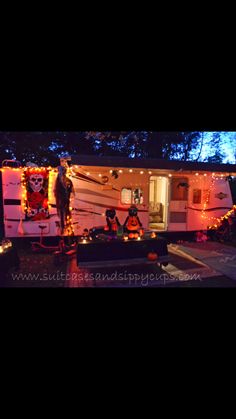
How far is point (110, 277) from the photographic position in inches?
205

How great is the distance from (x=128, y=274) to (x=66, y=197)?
285 cm

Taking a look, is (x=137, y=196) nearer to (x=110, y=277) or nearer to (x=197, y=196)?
(x=197, y=196)

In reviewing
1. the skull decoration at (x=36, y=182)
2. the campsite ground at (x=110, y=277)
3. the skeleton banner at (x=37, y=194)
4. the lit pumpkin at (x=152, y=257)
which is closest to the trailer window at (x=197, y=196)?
the campsite ground at (x=110, y=277)

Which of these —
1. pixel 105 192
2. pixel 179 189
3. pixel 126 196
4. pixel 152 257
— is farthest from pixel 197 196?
pixel 152 257

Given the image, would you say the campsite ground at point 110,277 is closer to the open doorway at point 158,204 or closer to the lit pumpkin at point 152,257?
the lit pumpkin at point 152,257

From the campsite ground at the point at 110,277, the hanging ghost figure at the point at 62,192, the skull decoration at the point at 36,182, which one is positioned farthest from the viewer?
the skull decoration at the point at 36,182

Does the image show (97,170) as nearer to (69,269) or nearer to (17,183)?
(17,183)

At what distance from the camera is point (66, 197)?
6.37 meters

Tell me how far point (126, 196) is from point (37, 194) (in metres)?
3.05

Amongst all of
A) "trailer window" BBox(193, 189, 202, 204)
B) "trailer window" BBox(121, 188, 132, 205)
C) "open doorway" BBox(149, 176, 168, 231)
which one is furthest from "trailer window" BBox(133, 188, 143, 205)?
"trailer window" BBox(193, 189, 202, 204)

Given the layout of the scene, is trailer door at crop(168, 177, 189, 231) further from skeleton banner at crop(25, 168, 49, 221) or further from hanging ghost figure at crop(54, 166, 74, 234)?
skeleton banner at crop(25, 168, 49, 221)

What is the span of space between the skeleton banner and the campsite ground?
1.72 meters

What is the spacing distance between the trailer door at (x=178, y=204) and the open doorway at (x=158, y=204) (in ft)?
2.20

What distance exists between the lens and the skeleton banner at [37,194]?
6.97 metres
